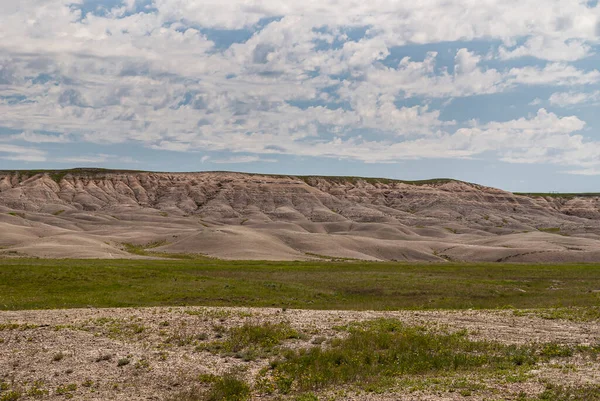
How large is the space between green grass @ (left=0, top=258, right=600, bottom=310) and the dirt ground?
605cm

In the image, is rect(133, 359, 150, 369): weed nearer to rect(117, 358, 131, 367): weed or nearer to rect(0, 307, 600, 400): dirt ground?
rect(0, 307, 600, 400): dirt ground

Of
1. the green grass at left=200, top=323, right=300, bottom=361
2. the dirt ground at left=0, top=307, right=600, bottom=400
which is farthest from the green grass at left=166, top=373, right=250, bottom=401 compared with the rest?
the green grass at left=200, top=323, right=300, bottom=361

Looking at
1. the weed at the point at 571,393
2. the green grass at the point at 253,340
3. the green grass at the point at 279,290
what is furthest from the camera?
the green grass at the point at 279,290

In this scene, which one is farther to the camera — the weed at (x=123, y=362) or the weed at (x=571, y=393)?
the weed at (x=123, y=362)

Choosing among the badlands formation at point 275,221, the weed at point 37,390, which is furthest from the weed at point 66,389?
the badlands formation at point 275,221

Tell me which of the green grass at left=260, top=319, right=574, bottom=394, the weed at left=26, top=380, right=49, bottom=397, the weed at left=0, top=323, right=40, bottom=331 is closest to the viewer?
the weed at left=26, top=380, right=49, bottom=397

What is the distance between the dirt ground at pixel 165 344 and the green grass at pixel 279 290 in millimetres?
6051

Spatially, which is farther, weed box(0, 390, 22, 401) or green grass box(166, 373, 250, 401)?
green grass box(166, 373, 250, 401)

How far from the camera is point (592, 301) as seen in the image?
33969 millimetres

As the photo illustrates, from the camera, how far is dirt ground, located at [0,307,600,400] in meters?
16.7

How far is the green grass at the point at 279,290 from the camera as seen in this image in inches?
1316

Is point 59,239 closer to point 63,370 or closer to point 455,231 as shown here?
point 63,370

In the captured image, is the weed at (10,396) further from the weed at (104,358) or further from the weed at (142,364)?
the weed at (142,364)

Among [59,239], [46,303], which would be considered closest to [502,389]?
[46,303]
